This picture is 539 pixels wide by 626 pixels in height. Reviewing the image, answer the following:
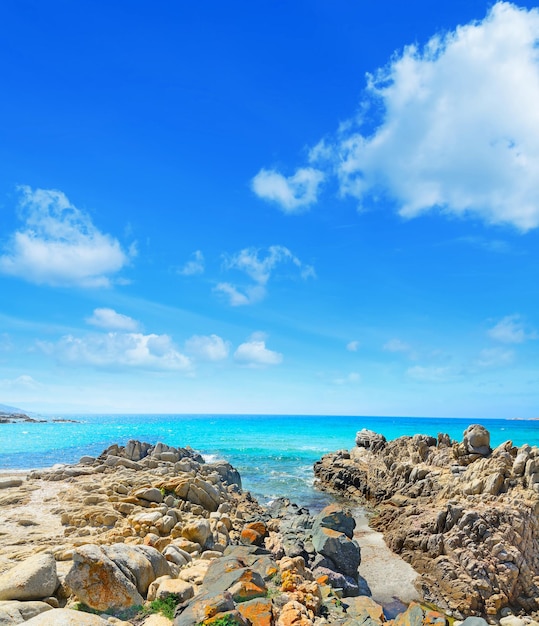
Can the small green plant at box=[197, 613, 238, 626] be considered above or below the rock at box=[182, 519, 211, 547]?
above

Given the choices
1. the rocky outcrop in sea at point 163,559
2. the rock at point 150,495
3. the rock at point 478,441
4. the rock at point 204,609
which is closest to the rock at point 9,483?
the rocky outcrop in sea at point 163,559

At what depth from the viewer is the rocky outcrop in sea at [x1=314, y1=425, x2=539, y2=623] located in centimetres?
1530

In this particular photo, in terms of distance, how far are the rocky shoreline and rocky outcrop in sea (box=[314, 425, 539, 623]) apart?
314 mm

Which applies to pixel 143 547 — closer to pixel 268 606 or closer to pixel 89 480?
pixel 268 606

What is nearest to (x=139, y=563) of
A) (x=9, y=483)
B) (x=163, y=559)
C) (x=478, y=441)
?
(x=163, y=559)

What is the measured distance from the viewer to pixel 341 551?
1518cm

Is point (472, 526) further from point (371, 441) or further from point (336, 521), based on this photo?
point (371, 441)

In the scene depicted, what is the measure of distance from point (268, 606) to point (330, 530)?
29.1ft

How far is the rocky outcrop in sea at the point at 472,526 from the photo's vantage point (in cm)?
1530

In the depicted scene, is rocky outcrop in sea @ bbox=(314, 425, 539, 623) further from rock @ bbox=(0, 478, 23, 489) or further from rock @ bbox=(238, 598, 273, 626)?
rock @ bbox=(0, 478, 23, 489)

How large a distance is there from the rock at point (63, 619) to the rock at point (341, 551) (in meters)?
10.4

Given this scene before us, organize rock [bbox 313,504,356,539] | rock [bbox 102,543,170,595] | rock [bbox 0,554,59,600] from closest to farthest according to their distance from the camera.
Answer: rock [bbox 0,554,59,600] < rock [bbox 102,543,170,595] < rock [bbox 313,504,356,539]

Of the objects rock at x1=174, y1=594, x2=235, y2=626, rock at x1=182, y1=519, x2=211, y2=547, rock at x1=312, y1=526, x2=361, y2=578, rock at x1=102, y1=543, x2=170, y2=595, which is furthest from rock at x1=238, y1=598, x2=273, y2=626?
rock at x1=312, y1=526, x2=361, y2=578

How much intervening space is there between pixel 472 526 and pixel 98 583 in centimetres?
1492
